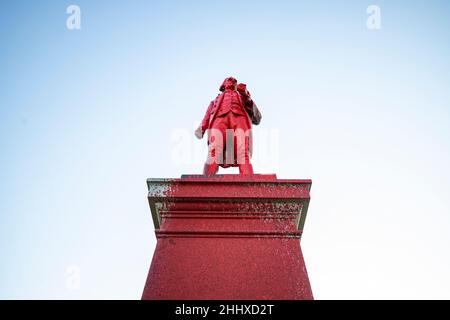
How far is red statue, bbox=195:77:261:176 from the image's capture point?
185 inches

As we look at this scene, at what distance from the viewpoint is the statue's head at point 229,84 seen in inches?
222

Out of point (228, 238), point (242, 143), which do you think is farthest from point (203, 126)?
point (228, 238)

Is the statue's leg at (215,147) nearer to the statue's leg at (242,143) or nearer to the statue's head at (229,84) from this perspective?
the statue's leg at (242,143)

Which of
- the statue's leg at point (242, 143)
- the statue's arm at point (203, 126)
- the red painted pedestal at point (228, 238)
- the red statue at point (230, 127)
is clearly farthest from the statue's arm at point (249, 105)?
the red painted pedestal at point (228, 238)

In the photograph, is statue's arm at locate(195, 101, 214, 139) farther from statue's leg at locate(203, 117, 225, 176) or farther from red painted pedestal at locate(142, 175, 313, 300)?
red painted pedestal at locate(142, 175, 313, 300)

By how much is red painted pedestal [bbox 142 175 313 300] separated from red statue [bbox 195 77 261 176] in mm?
984

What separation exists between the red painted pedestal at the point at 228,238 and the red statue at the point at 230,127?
3.23 ft

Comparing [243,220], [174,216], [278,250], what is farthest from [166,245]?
[278,250]

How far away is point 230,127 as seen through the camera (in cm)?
506

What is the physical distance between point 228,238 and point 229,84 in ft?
9.39

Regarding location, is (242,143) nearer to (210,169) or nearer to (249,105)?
(210,169)
